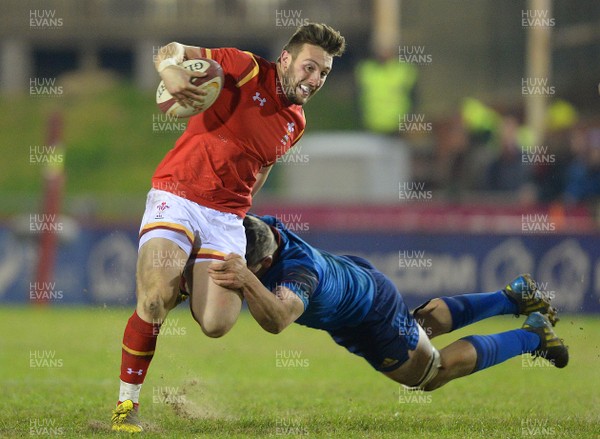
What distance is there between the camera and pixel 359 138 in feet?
72.0

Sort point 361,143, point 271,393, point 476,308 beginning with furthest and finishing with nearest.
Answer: point 361,143
point 271,393
point 476,308

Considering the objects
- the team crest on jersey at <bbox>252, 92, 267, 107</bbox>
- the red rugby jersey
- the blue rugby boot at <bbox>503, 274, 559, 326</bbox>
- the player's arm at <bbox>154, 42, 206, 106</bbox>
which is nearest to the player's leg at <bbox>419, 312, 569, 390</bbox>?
the blue rugby boot at <bbox>503, 274, 559, 326</bbox>

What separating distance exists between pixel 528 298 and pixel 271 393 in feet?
7.36

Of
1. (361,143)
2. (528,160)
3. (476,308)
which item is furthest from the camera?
(361,143)

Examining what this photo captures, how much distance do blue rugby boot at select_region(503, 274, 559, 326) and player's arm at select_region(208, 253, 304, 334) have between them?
211 centimetres

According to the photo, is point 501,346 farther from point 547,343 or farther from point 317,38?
point 317,38

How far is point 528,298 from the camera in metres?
8.12

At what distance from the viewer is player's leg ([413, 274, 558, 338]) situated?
318 inches

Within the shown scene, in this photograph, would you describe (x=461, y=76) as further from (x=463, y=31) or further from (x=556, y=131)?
(x=556, y=131)

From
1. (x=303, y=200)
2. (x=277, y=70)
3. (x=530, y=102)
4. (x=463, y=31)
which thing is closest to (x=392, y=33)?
(x=463, y=31)

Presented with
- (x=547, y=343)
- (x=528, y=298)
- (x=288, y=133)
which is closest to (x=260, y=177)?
(x=288, y=133)

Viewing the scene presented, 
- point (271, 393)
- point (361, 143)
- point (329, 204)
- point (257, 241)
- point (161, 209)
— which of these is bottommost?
point (329, 204)

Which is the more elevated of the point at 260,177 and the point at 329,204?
the point at 260,177

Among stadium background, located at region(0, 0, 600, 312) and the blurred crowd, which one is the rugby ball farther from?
the blurred crowd
